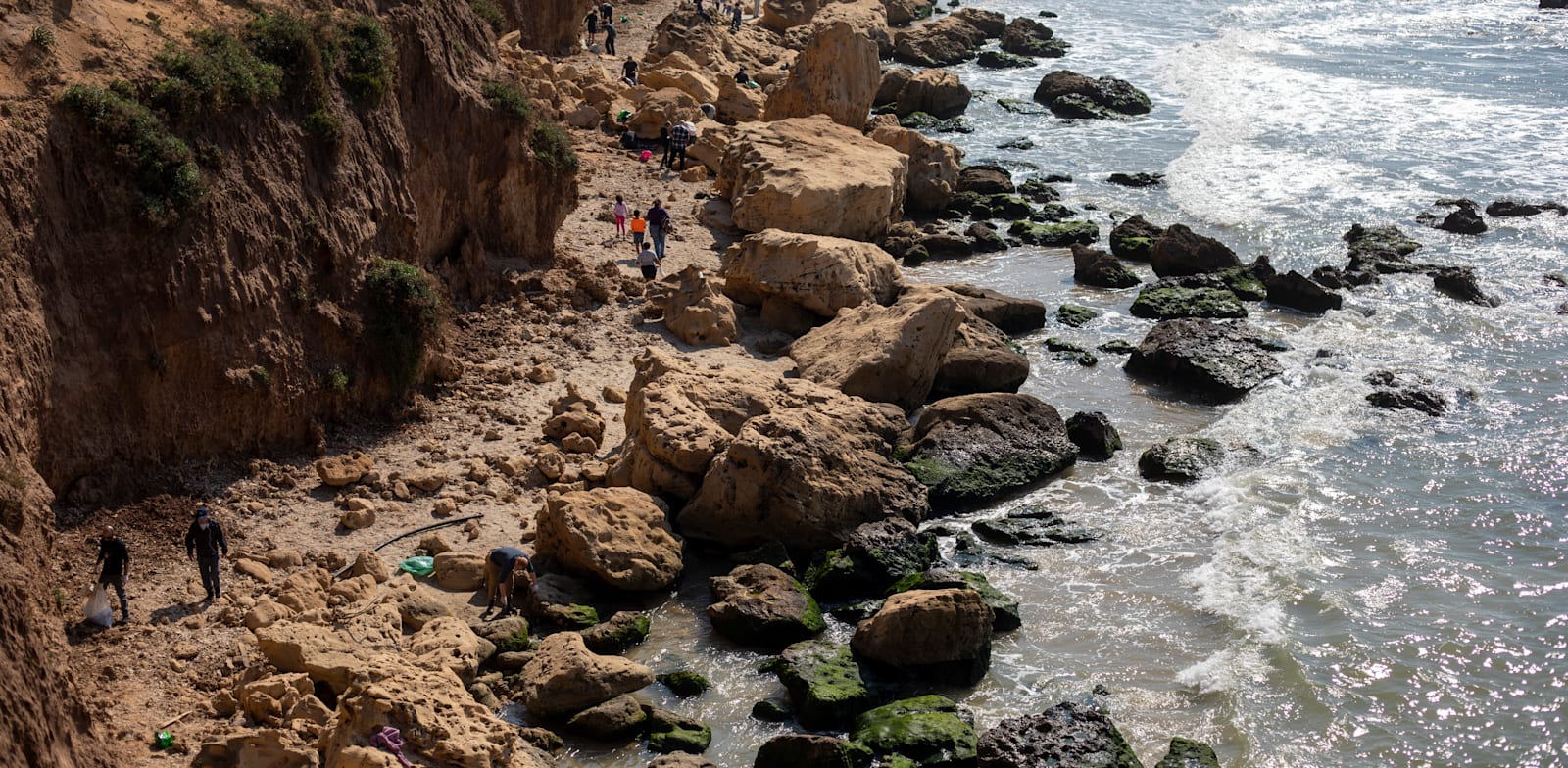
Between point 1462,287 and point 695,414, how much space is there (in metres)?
18.5

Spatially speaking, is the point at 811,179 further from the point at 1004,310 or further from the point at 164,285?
the point at 164,285

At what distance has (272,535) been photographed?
17.9 metres

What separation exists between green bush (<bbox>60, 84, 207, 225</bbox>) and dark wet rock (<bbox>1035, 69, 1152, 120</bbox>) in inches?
1359

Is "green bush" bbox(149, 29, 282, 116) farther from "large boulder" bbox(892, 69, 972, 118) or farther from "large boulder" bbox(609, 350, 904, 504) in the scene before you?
"large boulder" bbox(892, 69, 972, 118)

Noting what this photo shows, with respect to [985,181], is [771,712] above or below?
below

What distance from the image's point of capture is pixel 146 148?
1769 centimetres

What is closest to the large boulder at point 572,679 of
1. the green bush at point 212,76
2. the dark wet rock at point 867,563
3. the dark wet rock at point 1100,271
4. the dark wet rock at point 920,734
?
the dark wet rock at point 920,734

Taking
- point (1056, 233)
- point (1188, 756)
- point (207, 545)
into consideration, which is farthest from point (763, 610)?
point (1056, 233)

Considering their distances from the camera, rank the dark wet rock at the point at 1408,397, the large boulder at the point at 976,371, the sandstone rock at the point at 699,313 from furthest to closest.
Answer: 1. the sandstone rock at the point at 699,313
2. the large boulder at the point at 976,371
3. the dark wet rock at the point at 1408,397

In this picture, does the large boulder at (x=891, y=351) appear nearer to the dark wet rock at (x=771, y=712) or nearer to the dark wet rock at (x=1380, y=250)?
the dark wet rock at (x=771, y=712)

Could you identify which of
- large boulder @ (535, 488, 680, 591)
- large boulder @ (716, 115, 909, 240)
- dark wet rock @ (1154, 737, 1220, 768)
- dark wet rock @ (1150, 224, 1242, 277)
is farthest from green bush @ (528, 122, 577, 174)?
dark wet rock @ (1154, 737, 1220, 768)

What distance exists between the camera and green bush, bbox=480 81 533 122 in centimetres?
2505

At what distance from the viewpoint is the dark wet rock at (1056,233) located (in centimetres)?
3391

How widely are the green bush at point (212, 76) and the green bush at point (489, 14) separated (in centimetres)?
690
